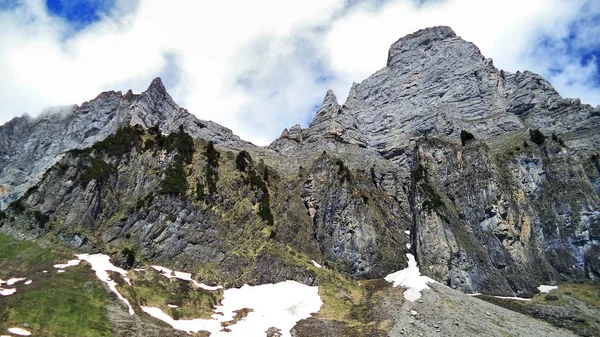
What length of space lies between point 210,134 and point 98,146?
46176mm

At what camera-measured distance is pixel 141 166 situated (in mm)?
94312

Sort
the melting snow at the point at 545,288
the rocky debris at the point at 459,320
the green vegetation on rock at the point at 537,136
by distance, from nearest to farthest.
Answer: the rocky debris at the point at 459,320, the melting snow at the point at 545,288, the green vegetation on rock at the point at 537,136

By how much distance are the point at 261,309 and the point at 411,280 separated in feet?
83.8

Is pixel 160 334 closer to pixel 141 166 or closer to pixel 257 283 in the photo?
pixel 257 283

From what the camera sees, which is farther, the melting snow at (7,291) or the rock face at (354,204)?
the rock face at (354,204)

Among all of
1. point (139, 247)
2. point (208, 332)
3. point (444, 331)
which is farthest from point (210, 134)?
point (444, 331)

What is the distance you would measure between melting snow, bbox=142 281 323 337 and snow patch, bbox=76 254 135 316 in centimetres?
536

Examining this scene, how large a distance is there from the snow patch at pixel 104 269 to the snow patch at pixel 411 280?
135 feet

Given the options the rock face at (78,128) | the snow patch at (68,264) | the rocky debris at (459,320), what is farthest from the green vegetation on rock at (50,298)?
the rock face at (78,128)

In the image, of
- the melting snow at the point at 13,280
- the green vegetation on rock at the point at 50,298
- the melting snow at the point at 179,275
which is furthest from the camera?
the melting snow at the point at 179,275

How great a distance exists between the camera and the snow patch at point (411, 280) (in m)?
67.2

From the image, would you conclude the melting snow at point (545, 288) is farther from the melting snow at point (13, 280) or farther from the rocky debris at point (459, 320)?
the melting snow at point (13, 280)

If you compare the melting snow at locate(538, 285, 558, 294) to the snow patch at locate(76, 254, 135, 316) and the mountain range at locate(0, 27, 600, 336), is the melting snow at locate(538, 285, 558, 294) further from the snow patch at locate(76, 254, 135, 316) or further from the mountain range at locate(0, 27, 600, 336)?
the snow patch at locate(76, 254, 135, 316)

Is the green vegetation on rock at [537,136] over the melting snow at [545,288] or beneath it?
over
